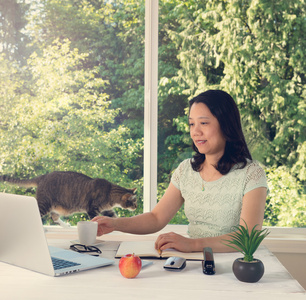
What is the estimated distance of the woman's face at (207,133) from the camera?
2.02m

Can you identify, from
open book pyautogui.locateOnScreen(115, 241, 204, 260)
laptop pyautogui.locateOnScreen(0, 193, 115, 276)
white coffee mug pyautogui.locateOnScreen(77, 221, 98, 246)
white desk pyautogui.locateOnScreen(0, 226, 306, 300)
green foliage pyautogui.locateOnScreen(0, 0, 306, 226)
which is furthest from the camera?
green foliage pyautogui.locateOnScreen(0, 0, 306, 226)

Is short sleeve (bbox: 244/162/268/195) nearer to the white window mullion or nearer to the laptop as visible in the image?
the laptop

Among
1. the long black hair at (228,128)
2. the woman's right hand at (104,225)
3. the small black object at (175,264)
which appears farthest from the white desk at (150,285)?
the long black hair at (228,128)

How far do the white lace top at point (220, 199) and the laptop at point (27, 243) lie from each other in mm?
650

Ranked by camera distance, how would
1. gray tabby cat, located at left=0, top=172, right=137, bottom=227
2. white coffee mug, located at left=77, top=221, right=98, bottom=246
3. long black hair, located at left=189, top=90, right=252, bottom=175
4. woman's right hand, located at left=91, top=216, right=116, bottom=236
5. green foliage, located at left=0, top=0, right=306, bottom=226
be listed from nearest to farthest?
white coffee mug, located at left=77, top=221, right=98, bottom=246
woman's right hand, located at left=91, top=216, right=116, bottom=236
long black hair, located at left=189, top=90, right=252, bottom=175
green foliage, located at left=0, top=0, right=306, bottom=226
gray tabby cat, located at left=0, top=172, right=137, bottom=227

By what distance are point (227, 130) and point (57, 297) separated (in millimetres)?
1147

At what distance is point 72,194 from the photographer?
338cm

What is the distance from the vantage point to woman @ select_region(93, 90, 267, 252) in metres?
1.94

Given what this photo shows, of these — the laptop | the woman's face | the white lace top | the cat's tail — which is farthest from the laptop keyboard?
the cat's tail

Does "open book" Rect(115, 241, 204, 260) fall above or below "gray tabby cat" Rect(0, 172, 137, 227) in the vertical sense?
above

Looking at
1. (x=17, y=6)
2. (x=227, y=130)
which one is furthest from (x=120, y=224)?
(x=17, y=6)

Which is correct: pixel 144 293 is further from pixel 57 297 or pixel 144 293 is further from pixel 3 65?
pixel 3 65

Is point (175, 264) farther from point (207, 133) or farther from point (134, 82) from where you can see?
point (134, 82)

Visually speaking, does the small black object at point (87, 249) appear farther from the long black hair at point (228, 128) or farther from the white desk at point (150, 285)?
the long black hair at point (228, 128)
